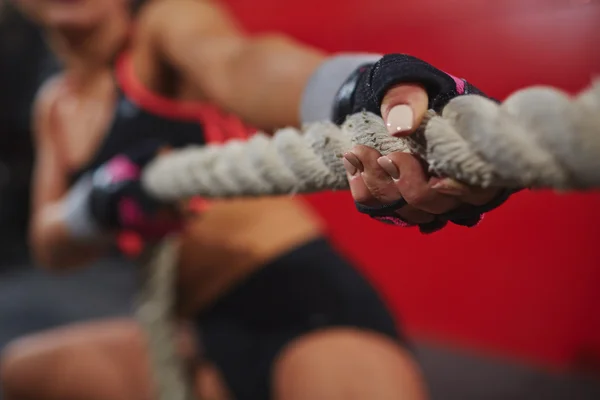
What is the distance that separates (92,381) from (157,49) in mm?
461

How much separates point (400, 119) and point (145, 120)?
55cm

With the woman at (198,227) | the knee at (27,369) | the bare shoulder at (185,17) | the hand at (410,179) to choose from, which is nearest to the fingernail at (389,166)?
the hand at (410,179)

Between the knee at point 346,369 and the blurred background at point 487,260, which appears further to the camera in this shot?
the blurred background at point 487,260

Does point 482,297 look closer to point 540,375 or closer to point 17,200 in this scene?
point 540,375

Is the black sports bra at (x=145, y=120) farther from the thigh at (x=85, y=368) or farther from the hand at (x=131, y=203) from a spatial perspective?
the thigh at (x=85, y=368)

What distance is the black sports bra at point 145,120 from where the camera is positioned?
66 centimetres

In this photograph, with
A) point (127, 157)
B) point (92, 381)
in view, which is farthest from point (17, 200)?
point (127, 157)

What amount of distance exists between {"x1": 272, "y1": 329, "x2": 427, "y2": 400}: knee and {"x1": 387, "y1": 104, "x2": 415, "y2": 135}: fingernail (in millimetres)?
357

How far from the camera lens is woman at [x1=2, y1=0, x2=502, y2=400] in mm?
521

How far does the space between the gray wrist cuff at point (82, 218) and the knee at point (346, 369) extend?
0.28 m

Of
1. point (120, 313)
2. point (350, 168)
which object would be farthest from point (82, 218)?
point (120, 313)

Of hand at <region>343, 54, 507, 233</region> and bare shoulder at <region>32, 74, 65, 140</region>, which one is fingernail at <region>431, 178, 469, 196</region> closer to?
hand at <region>343, 54, 507, 233</region>

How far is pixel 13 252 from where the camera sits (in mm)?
1953

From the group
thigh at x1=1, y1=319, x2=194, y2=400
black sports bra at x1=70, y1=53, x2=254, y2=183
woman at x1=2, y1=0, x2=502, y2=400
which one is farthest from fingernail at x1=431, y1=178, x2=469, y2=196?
thigh at x1=1, y1=319, x2=194, y2=400
